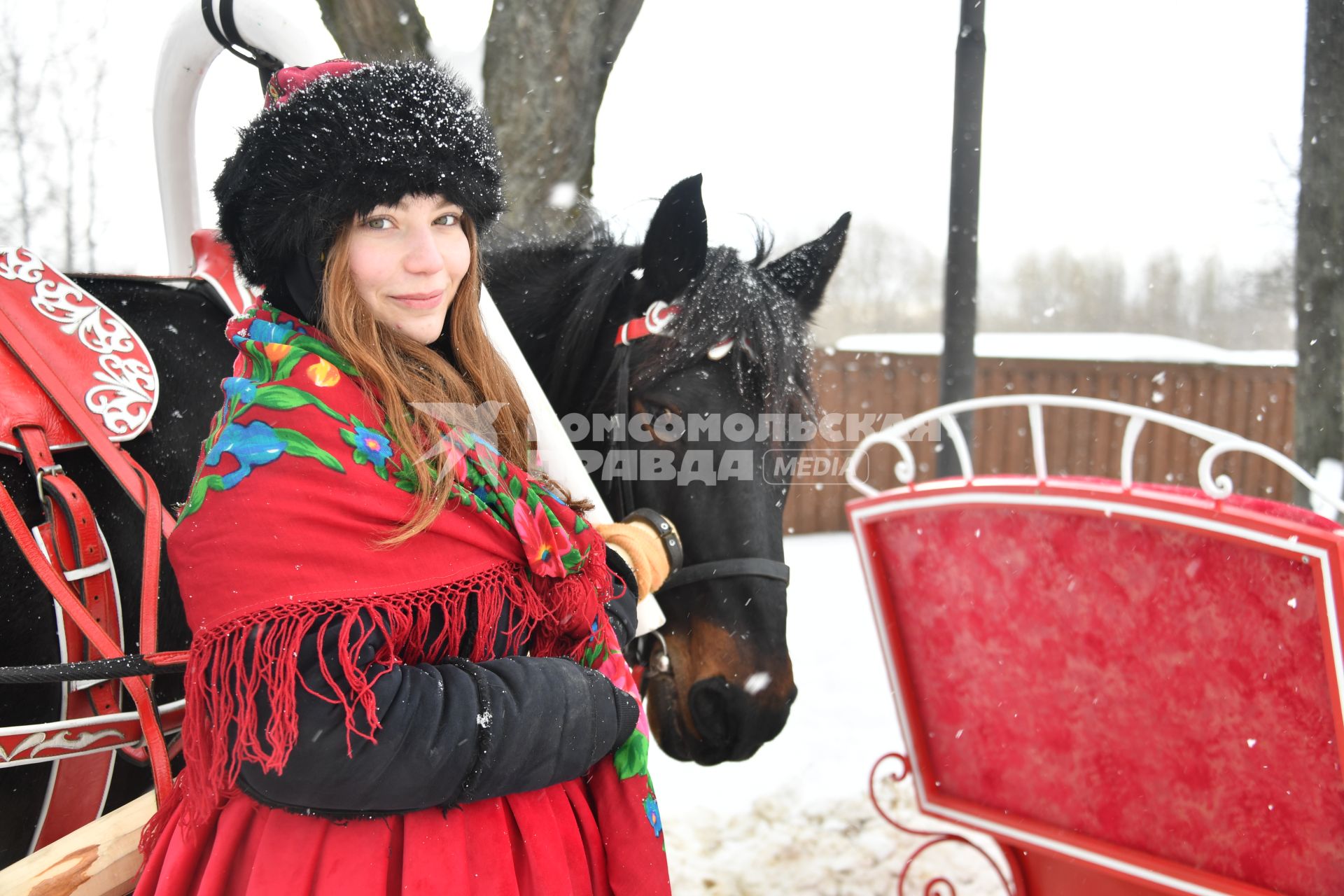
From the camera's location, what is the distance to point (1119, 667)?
1877mm

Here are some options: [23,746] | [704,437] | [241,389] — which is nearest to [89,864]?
[23,746]

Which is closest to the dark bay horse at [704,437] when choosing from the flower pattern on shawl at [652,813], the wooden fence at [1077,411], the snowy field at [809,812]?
the flower pattern on shawl at [652,813]

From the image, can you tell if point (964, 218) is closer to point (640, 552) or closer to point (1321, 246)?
point (1321, 246)

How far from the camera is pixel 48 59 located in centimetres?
489

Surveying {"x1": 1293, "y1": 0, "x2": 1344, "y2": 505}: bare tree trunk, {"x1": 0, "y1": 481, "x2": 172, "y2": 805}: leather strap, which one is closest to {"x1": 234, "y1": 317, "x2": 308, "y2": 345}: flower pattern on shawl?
{"x1": 0, "y1": 481, "x2": 172, "y2": 805}: leather strap

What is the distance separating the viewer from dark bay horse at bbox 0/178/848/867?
5.24 ft

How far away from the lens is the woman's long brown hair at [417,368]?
1062 mm

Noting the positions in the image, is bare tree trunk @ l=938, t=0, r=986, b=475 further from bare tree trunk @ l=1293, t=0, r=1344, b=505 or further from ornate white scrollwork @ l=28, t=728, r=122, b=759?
ornate white scrollwork @ l=28, t=728, r=122, b=759

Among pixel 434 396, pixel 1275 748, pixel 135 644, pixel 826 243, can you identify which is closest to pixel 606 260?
pixel 826 243

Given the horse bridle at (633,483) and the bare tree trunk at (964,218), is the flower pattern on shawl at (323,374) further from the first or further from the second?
the bare tree trunk at (964,218)

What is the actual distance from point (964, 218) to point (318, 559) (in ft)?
11.9

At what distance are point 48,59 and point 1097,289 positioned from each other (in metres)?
15.8

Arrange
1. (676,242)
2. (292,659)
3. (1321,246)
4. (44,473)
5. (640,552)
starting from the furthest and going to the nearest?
(1321,246) < (676,242) < (640,552) < (44,473) < (292,659)

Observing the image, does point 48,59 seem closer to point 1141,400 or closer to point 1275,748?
point 1275,748
